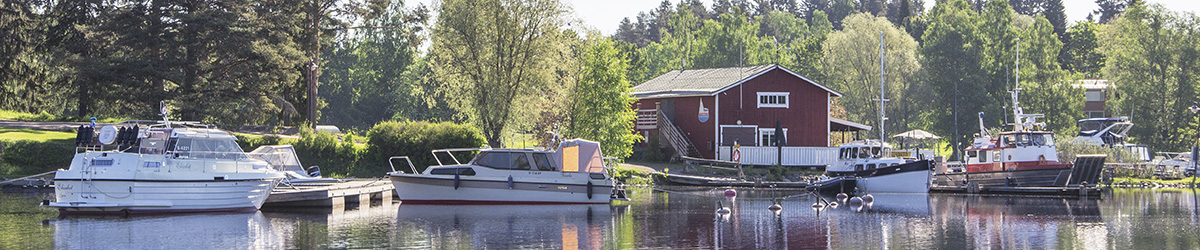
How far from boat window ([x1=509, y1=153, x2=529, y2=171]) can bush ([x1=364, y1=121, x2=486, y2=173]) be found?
7.80 metres

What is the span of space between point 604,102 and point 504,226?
21.7 meters

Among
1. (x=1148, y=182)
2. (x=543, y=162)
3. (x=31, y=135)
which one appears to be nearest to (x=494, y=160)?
(x=543, y=162)

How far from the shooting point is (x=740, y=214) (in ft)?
101

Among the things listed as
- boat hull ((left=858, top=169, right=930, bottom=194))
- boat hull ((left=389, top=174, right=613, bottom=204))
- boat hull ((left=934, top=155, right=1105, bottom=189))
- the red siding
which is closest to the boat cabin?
boat hull ((left=934, top=155, right=1105, bottom=189))

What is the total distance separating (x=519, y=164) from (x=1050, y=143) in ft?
72.4

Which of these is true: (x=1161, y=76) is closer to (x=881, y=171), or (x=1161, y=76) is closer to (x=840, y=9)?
(x=881, y=171)

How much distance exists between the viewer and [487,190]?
33719mm

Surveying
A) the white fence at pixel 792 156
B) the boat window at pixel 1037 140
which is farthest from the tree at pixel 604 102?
the boat window at pixel 1037 140

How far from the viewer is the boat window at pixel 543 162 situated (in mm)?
33906

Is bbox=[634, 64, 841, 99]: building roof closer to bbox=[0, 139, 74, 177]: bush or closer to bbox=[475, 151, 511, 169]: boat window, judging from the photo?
bbox=[475, 151, 511, 169]: boat window

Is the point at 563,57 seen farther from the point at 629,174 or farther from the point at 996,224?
the point at 996,224

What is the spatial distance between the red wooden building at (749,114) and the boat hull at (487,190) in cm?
1806

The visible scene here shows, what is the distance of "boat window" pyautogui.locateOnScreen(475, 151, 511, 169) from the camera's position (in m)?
33.7

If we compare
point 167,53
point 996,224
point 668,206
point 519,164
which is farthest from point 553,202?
point 167,53
